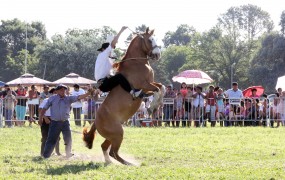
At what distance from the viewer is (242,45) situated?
80625mm

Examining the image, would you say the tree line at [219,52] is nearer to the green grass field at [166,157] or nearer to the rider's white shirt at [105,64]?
the green grass field at [166,157]

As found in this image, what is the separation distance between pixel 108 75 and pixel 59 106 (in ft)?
4.66

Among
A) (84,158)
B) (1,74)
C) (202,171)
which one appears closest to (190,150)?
(84,158)

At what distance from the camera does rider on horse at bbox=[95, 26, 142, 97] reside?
1252cm

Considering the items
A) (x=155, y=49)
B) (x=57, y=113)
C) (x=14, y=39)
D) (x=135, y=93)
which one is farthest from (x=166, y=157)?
(x=14, y=39)

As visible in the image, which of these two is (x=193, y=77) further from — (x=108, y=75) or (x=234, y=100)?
(x=108, y=75)

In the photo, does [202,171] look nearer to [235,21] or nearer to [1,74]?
[235,21]

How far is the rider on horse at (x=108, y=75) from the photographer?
12523mm

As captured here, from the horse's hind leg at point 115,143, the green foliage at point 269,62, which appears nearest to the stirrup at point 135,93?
the horse's hind leg at point 115,143

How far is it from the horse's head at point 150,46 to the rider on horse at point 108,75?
0.50 m

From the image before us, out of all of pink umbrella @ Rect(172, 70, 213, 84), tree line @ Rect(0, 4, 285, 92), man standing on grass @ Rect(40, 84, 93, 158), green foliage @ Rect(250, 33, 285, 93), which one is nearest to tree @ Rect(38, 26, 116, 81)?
tree line @ Rect(0, 4, 285, 92)

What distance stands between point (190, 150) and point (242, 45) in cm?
6749

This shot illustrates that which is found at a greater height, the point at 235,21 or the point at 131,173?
the point at 235,21

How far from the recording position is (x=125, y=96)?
12523 mm
